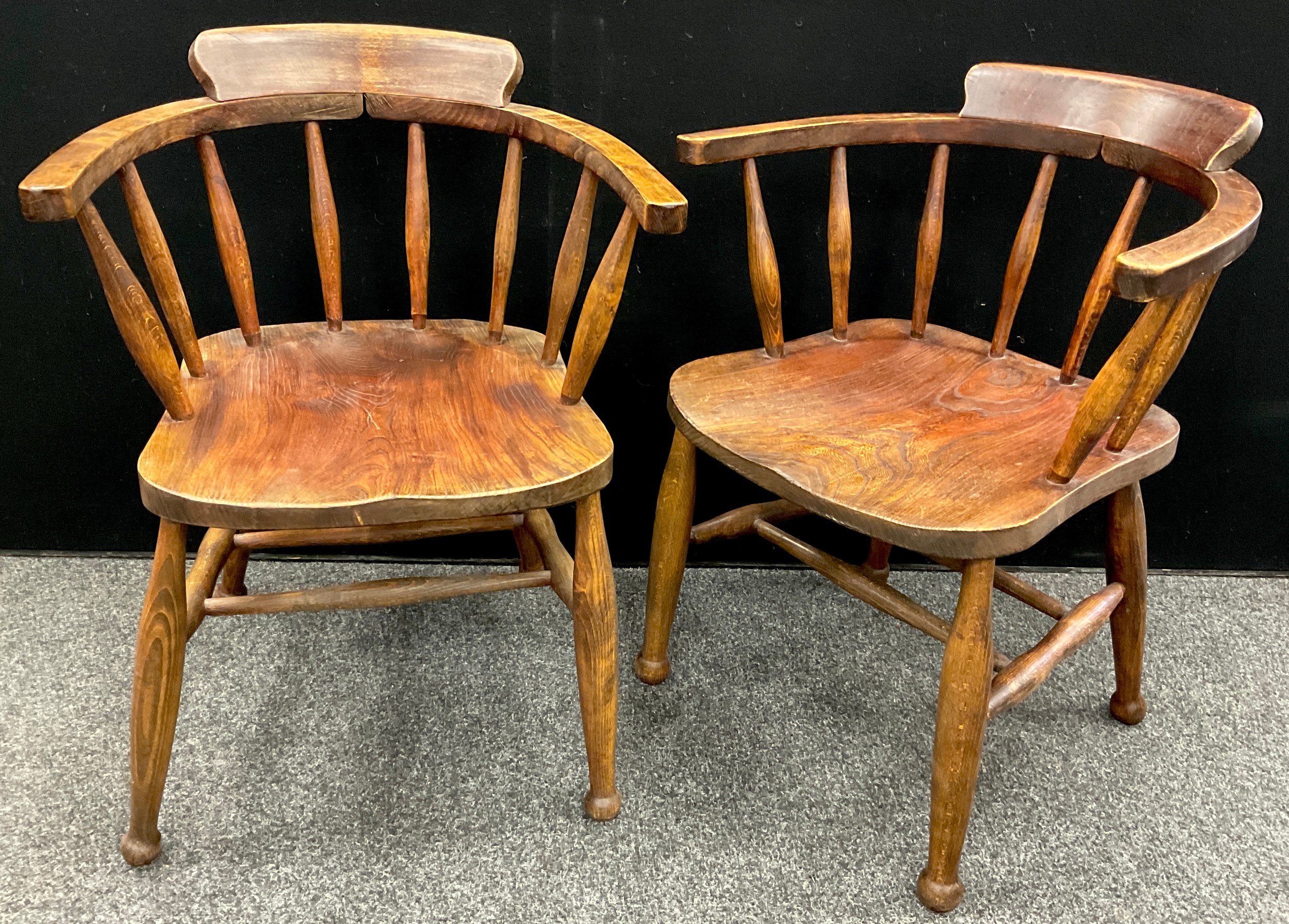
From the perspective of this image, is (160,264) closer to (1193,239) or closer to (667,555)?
(667,555)

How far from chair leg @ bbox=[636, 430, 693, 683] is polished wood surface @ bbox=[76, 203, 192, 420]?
1.83 ft

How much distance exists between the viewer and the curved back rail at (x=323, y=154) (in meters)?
1.10

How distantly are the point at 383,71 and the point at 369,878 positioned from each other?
94 cm

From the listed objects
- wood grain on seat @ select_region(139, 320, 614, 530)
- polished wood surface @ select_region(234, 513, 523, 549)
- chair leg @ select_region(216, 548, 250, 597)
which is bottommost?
chair leg @ select_region(216, 548, 250, 597)

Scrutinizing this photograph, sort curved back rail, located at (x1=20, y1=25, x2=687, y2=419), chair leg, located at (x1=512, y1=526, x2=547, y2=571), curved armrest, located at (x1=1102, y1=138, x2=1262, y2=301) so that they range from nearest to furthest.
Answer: curved armrest, located at (x1=1102, y1=138, x2=1262, y2=301) → curved back rail, located at (x1=20, y1=25, x2=687, y2=419) → chair leg, located at (x1=512, y1=526, x2=547, y2=571)

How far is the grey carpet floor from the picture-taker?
46.9 inches

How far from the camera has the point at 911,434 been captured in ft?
3.91

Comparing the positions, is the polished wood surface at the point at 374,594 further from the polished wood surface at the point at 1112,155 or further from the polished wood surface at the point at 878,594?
the polished wood surface at the point at 1112,155

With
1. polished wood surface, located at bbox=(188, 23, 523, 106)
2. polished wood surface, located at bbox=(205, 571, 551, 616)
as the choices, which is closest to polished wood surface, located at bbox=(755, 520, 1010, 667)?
A: polished wood surface, located at bbox=(205, 571, 551, 616)

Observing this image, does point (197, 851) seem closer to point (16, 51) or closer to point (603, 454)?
point (603, 454)

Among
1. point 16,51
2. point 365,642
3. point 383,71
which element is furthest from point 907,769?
point 16,51

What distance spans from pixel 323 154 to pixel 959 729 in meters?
1.00

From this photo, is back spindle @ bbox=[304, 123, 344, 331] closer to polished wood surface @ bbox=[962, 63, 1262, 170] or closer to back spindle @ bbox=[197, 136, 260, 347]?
back spindle @ bbox=[197, 136, 260, 347]

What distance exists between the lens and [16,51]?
143 centimetres
